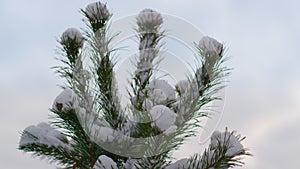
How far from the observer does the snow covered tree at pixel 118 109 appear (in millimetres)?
3027

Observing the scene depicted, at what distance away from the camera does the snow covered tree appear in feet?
9.93

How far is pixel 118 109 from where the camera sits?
10.9ft

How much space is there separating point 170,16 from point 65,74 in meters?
0.99

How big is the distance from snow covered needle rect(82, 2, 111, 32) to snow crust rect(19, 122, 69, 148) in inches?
35.7

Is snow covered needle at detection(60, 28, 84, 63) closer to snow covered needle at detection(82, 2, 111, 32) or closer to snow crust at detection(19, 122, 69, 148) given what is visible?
snow covered needle at detection(82, 2, 111, 32)

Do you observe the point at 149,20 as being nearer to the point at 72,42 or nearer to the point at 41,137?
the point at 72,42

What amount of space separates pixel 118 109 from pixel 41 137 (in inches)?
25.0

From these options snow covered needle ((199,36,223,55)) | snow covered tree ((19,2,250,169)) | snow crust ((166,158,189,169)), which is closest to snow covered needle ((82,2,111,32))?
snow covered tree ((19,2,250,169))

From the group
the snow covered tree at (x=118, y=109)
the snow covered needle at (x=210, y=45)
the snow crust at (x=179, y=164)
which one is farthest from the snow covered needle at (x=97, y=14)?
the snow crust at (x=179, y=164)

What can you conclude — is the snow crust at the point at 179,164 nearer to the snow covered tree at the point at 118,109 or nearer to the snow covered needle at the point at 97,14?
the snow covered tree at the point at 118,109

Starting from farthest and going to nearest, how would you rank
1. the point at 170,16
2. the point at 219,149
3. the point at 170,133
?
the point at 170,16
the point at 219,149
the point at 170,133

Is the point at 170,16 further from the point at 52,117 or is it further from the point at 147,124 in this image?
the point at 52,117

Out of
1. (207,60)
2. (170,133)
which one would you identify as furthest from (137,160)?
(207,60)

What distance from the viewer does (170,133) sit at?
2.71m
